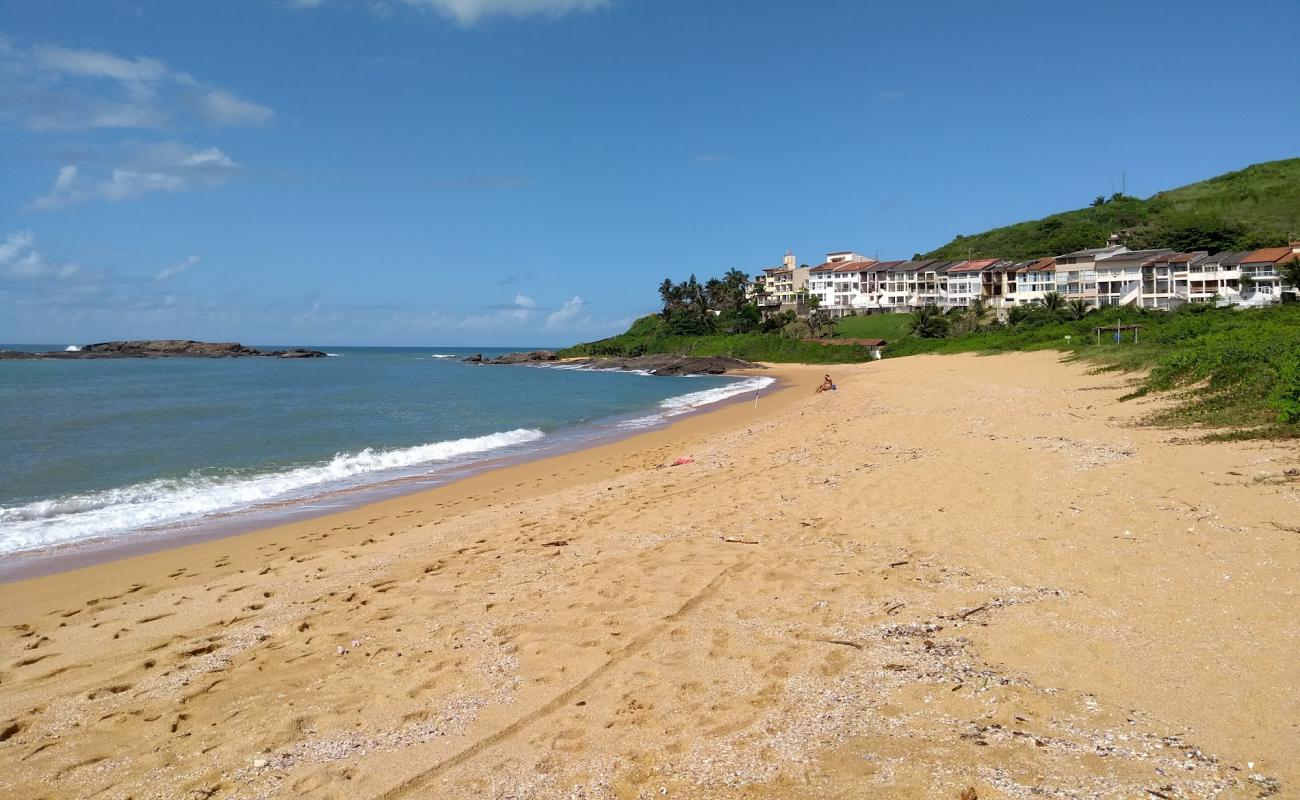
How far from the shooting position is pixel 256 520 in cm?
1209

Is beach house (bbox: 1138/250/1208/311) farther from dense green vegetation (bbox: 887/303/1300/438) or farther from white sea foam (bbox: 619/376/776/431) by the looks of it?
white sea foam (bbox: 619/376/776/431)

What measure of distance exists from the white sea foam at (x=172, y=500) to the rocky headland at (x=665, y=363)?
5170 centimetres

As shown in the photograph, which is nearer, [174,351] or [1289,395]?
[1289,395]

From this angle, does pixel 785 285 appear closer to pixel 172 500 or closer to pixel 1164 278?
pixel 1164 278

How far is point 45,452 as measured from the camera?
1947cm

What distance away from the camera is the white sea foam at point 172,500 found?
37.5 ft

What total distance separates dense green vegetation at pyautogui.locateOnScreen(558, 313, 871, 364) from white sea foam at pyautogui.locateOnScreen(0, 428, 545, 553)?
53769mm

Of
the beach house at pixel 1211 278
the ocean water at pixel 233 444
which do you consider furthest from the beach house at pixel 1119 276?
the ocean water at pixel 233 444

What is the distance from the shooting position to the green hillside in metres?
82.9

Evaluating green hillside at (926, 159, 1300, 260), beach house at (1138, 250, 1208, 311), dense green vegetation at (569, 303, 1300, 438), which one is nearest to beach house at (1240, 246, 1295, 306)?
beach house at (1138, 250, 1208, 311)

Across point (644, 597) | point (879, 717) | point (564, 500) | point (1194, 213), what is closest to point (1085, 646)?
point (879, 717)

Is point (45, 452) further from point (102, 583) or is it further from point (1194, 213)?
point (1194, 213)

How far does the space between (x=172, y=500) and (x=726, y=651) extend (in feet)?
42.5

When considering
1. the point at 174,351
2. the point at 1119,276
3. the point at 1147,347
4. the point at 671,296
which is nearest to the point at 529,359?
the point at 671,296
